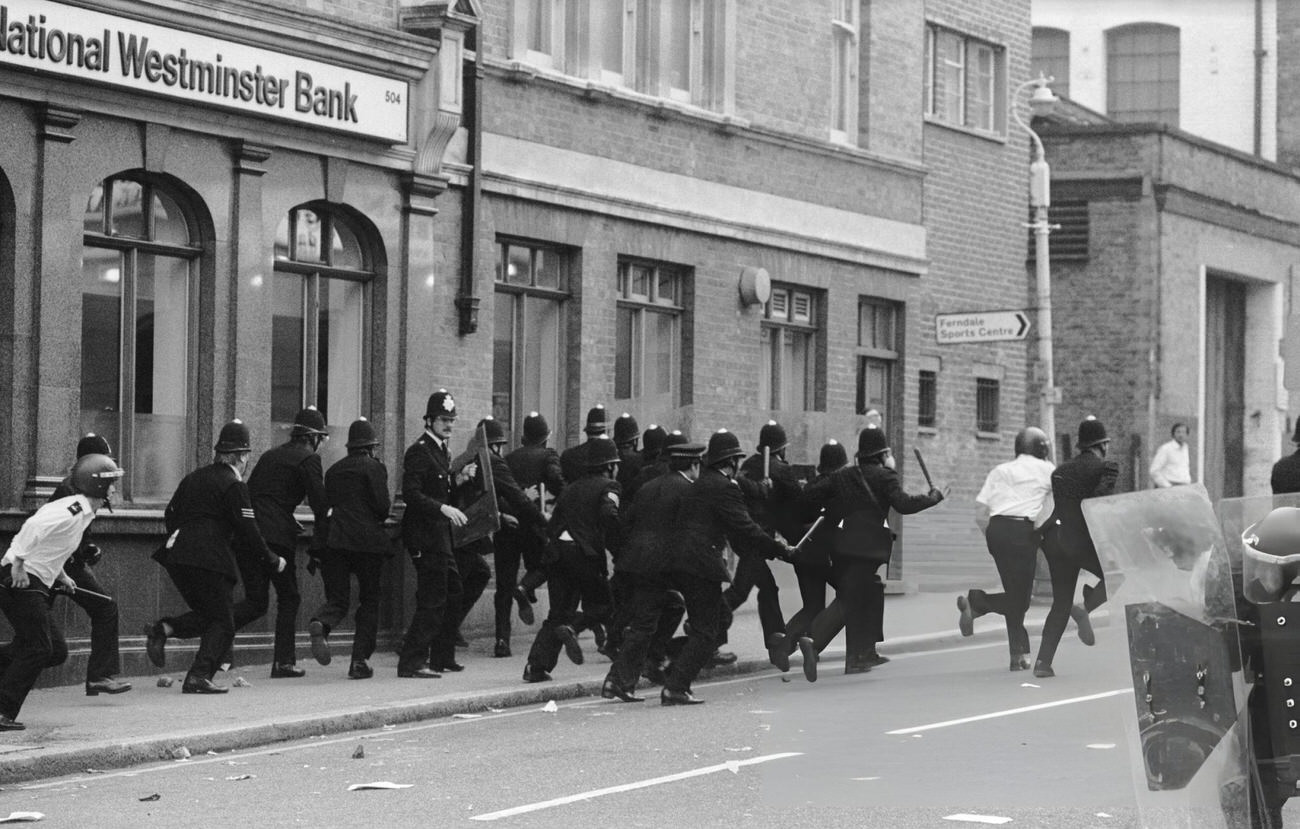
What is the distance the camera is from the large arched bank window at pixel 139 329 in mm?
16188

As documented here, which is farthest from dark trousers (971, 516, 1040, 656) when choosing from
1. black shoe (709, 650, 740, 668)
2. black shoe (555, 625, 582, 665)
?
black shoe (555, 625, 582, 665)

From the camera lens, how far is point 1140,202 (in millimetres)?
34219

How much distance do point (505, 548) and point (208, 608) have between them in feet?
10.8

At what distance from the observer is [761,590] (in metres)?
16.8

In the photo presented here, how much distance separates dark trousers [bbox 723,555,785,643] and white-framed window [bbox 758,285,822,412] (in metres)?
6.64

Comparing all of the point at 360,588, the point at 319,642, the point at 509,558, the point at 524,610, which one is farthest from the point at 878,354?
the point at 319,642

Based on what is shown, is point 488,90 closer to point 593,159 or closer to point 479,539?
point 593,159

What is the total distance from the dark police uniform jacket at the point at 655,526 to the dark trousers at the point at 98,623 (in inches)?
133

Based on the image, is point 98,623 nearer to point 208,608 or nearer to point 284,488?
point 208,608

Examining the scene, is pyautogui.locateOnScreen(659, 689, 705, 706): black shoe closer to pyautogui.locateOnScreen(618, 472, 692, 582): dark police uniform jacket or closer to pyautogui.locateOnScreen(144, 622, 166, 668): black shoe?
pyautogui.locateOnScreen(618, 472, 692, 582): dark police uniform jacket

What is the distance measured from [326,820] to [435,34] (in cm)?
1051

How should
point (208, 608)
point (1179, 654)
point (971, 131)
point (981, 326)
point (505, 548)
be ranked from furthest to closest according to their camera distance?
1. point (971, 131)
2. point (981, 326)
3. point (505, 548)
4. point (208, 608)
5. point (1179, 654)

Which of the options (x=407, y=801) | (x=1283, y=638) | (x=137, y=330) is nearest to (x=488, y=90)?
(x=137, y=330)

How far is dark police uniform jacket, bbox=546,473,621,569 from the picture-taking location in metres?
15.6
